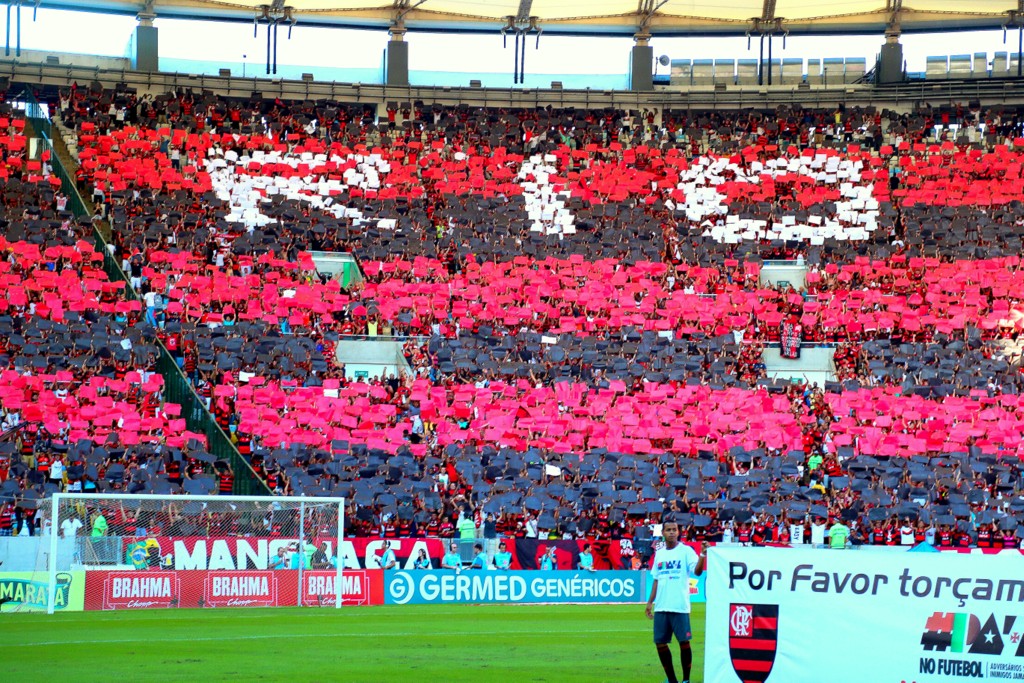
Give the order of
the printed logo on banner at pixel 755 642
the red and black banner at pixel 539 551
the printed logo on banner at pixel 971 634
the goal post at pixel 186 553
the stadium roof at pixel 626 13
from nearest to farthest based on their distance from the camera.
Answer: the printed logo on banner at pixel 971 634
the printed logo on banner at pixel 755 642
the goal post at pixel 186 553
the red and black banner at pixel 539 551
the stadium roof at pixel 626 13

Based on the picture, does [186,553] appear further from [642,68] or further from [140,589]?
[642,68]

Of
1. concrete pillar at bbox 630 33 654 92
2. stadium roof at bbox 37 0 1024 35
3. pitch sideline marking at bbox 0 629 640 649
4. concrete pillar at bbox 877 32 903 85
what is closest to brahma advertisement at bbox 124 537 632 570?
pitch sideline marking at bbox 0 629 640 649

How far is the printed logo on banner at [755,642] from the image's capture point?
35.9 feet

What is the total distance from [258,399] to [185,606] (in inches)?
444

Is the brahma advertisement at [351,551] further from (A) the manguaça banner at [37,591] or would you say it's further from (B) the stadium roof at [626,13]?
(B) the stadium roof at [626,13]

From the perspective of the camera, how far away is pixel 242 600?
22.8 metres

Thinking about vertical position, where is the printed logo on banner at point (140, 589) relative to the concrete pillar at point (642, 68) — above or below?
below

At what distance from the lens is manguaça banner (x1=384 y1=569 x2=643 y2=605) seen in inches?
959

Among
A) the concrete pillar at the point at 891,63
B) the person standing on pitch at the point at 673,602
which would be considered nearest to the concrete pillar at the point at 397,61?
the concrete pillar at the point at 891,63

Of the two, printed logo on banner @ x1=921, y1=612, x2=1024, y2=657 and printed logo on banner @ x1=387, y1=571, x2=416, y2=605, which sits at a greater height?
printed logo on banner @ x1=921, y1=612, x2=1024, y2=657

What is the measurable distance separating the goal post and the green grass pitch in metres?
0.76

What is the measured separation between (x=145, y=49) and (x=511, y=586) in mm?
34298

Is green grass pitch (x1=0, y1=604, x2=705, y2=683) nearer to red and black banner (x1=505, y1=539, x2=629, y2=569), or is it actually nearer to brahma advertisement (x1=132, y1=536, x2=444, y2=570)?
brahma advertisement (x1=132, y1=536, x2=444, y2=570)

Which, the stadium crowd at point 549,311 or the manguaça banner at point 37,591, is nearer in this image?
the manguaça banner at point 37,591
